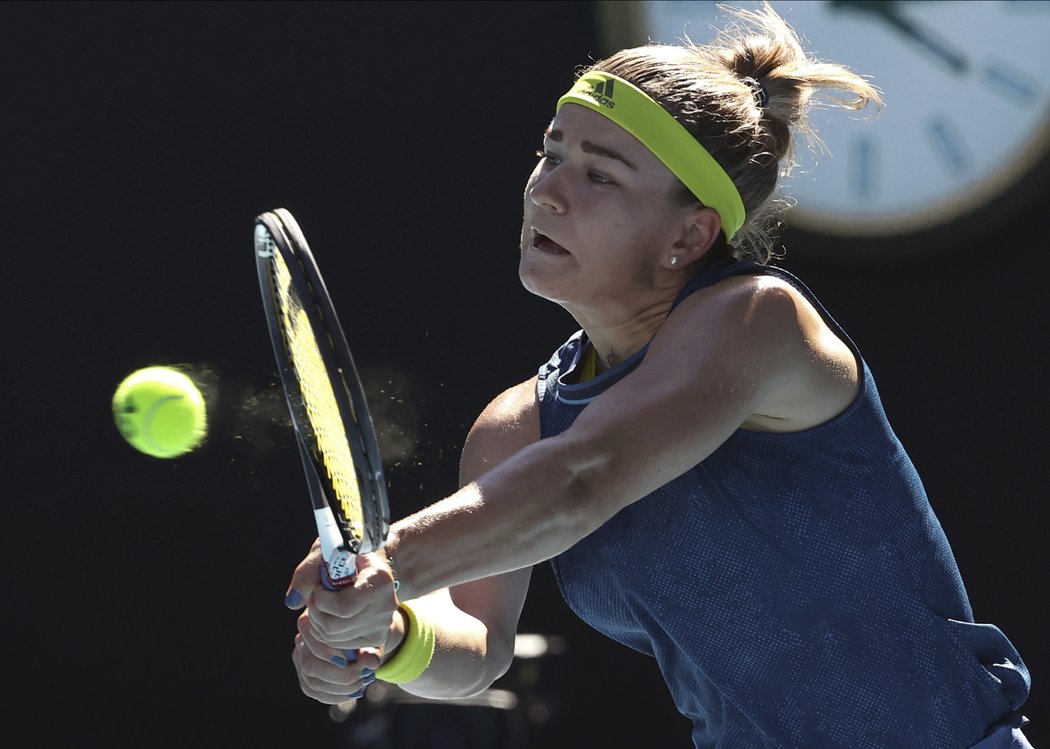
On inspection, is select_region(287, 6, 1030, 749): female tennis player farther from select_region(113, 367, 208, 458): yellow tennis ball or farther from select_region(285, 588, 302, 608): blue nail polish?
select_region(113, 367, 208, 458): yellow tennis ball

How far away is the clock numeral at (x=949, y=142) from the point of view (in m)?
2.74

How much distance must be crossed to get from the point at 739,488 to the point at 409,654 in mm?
409

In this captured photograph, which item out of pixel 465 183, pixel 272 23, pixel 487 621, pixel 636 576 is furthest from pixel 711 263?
pixel 272 23

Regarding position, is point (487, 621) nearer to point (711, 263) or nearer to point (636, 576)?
point (636, 576)

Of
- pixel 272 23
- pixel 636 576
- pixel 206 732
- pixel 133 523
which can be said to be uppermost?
pixel 272 23

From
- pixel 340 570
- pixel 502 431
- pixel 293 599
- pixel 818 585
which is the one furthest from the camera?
pixel 502 431

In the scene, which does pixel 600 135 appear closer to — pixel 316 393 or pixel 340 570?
pixel 316 393

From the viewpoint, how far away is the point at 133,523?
9.48 ft

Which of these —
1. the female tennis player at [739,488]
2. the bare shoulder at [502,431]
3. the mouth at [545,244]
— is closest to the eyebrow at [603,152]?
the female tennis player at [739,488]

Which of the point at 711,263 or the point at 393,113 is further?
the point at 393,113

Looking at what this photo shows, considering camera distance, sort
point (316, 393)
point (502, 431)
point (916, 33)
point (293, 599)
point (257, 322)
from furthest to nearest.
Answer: point (257, 322)
point (916, 33)
point (502, 431)
point (316, 393)
point (293, 599)

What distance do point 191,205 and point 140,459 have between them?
1.72 ft

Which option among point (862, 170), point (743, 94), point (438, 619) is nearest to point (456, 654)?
point (438, 619)

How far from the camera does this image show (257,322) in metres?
2.86
